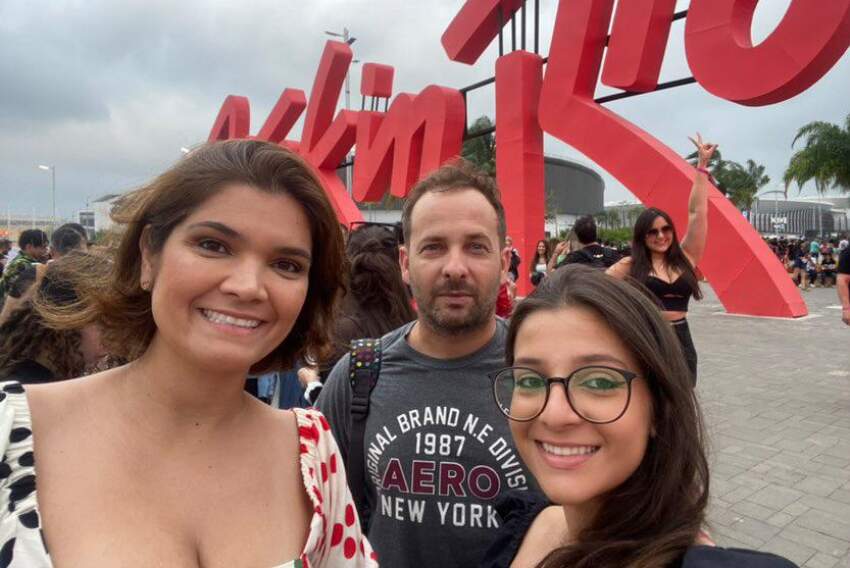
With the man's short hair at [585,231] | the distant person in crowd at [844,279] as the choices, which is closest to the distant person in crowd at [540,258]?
the man's short hair at [585,231]

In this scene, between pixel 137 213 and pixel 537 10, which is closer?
pixel 137 213

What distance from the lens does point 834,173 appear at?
23188 millimetres

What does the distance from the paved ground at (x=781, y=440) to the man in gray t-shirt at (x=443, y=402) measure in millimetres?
649

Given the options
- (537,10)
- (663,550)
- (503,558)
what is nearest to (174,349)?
(503,558)

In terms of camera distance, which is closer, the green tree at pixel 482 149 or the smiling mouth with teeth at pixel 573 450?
the smiling mouth with teeth at pixel 573 450

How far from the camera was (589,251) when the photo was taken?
17.4ft

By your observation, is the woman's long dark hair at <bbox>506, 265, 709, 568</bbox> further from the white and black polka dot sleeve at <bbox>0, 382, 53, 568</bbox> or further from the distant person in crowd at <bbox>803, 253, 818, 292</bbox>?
the distant person in crowd at <bbox>803, 253, 818, 292</bbox>

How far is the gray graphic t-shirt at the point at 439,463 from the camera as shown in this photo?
5.49 feet

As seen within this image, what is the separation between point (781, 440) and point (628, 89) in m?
5.15

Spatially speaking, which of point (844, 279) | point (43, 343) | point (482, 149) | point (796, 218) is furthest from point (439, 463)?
point (796, 218)

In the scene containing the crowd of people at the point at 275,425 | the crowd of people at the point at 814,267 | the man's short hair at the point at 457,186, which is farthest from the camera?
the crowd of people at the point at 814,267

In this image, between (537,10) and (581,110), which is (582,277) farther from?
(537,10)

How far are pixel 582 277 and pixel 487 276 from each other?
2.06ft

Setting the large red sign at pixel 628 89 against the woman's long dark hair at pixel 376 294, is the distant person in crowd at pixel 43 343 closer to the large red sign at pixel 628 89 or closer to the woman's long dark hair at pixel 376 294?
the woman's long dark hair at pixel 376 294
